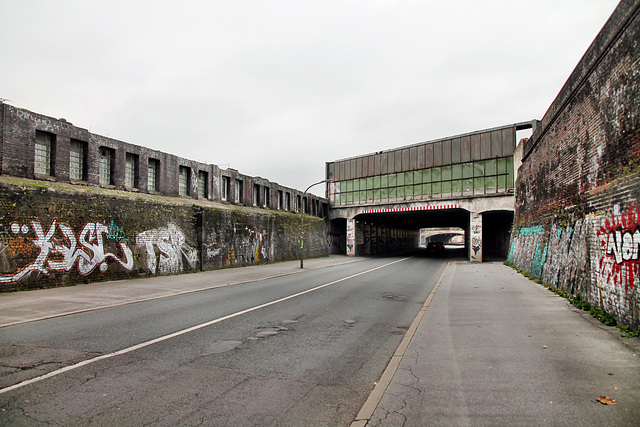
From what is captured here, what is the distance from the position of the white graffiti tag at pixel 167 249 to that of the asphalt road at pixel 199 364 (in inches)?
328

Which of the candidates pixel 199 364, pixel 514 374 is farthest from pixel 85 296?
pixel 514 374

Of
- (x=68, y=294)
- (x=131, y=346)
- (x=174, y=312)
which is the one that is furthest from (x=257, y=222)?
(x=131, y=346)

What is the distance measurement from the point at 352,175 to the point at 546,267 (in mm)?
29070

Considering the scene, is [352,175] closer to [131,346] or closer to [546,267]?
[546,267]

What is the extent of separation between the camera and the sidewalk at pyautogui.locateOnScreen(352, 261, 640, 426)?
3.69 m

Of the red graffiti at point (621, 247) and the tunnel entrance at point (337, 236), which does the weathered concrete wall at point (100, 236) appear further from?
the tunnel entrance at point (337, 236)

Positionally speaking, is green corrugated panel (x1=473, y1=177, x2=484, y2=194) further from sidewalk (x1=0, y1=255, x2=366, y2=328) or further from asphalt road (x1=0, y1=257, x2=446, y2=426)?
asphalt road (x1=0, y1=257, x2=446, y2=426)

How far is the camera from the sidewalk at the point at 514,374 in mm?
3691

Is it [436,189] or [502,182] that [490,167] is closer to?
[502,182]

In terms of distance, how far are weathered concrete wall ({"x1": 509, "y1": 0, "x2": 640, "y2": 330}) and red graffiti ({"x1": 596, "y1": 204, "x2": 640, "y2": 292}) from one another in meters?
0.02

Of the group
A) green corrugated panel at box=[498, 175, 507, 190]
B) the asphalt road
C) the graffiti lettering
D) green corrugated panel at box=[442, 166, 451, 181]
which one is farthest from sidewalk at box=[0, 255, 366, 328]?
green corrugated panel at box=[498, 175, 507, 190]

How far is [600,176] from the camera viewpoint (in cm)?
873

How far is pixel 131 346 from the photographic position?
20.2ft

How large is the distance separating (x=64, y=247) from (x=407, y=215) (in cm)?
3495
